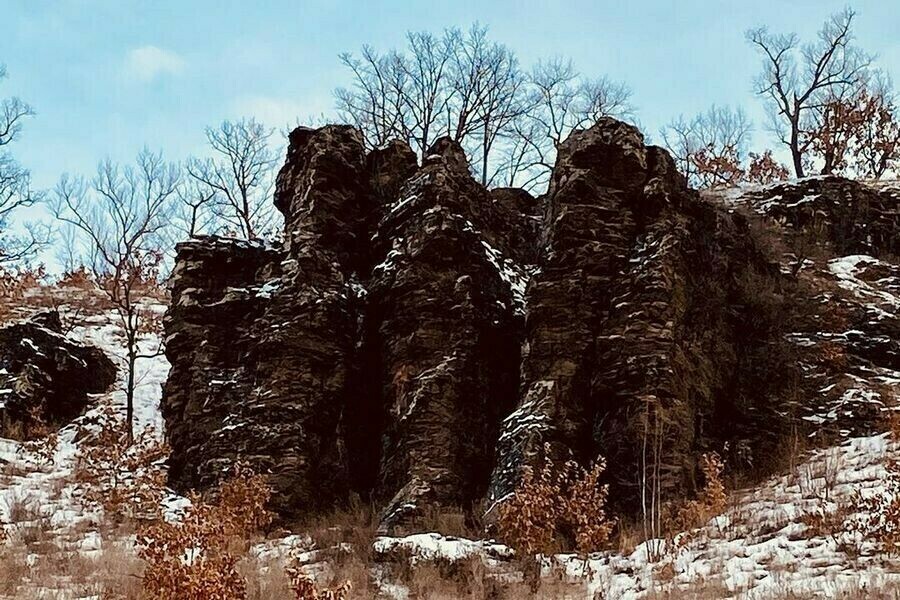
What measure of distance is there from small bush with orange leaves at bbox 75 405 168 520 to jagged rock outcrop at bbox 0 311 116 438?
1.12 meters

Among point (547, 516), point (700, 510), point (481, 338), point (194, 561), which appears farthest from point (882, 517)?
point (194, 561)

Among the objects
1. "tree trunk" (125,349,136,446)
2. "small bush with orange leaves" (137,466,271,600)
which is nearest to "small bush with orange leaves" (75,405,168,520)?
"tree trunk" (125,349,136,446)

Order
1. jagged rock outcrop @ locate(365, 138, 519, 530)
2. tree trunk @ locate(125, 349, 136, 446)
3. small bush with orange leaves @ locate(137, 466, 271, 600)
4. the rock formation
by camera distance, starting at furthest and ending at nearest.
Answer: tree trunk @ locate(125, 349, 136, 446)
jagged rock outcrop @ locate(365, 138, 519, 530)
the rock formation
small bush with orange leaves @ locate(137, 466, 271, 600)

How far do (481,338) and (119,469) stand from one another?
8150mm

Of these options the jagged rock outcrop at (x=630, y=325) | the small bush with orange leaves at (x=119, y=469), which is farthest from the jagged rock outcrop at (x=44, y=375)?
the jagged rock outcrop at (x=630, y=325)

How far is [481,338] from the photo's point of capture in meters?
14.5

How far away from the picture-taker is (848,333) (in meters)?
15.5

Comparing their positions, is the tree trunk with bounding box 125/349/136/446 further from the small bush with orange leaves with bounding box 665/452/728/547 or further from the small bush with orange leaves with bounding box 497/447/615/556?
the small bush with orange leaves with bounding box 665/452/728/547

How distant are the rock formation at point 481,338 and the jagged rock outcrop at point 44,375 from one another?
4.96m

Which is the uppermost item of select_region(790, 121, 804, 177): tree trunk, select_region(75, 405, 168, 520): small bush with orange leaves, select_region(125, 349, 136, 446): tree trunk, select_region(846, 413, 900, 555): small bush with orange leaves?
select_region(790, 121, 804, 177): tree trunk

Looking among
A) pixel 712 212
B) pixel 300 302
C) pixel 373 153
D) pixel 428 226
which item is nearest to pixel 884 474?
pixel 712 212

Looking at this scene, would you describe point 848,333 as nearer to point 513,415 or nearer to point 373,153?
point 513,415

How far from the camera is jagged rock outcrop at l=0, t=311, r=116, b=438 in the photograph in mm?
19703

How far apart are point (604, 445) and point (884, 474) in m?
3.79
